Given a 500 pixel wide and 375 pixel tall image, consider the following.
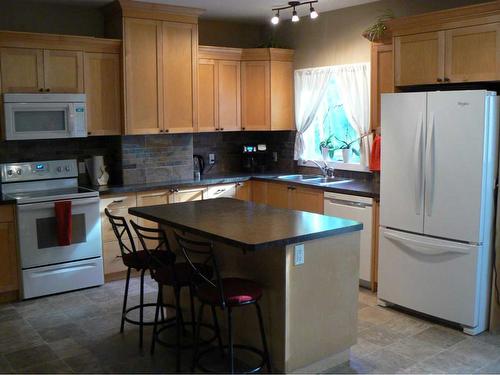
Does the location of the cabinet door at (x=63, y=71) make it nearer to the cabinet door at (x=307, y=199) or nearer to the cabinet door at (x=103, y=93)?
the cabinet door at (x=103, y=93)

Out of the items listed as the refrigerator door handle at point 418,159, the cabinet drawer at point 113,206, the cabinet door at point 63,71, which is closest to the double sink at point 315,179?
the refrigerator door handle at point 418,159

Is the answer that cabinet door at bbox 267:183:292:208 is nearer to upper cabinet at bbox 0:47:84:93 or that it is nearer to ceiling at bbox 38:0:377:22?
ceiling at bbox 38:0:377:22

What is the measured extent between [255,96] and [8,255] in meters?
3.03

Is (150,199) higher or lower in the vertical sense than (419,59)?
lower

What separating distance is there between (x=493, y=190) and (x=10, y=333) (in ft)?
11.8

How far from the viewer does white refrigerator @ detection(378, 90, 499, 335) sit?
3730 mm

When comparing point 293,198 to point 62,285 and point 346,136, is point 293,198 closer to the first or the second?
point 346,136

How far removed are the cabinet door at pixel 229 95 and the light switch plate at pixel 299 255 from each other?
3.17 meters

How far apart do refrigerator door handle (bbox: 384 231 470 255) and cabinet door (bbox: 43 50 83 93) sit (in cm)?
308

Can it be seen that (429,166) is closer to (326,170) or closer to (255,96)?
(326,170)

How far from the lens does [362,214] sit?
15.5 ft

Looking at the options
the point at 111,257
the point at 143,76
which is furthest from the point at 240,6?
the point at 111,257

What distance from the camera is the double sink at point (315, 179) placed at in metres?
5.33

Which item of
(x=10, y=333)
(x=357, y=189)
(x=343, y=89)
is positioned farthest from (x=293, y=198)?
(x=10, y=333)
